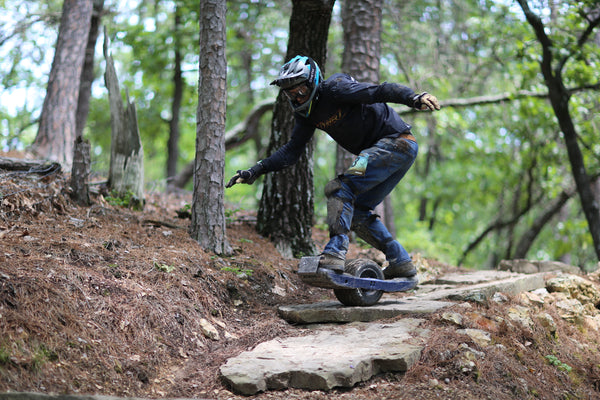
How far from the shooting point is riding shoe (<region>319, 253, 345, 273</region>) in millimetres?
4488

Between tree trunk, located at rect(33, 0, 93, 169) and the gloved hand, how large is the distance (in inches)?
230

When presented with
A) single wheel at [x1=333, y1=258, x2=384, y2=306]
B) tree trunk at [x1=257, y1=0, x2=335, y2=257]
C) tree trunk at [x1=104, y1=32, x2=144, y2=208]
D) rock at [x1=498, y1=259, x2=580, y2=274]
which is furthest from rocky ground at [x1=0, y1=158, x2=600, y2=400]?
rock at [x1=498, y1=259, x2=580, y2=274]

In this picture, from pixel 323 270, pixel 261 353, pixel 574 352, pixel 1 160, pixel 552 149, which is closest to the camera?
pixel 261 353

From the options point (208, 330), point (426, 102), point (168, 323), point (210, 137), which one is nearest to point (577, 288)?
point (426, 102)

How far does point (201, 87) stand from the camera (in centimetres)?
577

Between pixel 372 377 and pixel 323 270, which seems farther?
pixel 323 270

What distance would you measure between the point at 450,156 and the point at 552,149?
28.1 feet

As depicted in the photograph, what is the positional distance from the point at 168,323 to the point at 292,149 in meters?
2.06

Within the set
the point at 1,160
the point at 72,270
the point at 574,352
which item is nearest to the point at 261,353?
the point at 72,270

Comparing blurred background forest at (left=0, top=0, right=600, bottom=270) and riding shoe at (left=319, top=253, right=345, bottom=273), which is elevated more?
blurred background forest at (left=0, top=0, right=600, bottom=270)

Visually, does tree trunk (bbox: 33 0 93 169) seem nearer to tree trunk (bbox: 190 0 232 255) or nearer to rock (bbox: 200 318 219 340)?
tree trunk (bbox: 190 0 232 255)

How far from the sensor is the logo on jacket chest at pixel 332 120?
4.80 meters

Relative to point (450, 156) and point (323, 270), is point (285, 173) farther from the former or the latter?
point (450, 156)

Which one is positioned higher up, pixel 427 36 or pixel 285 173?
pixel 427 36
